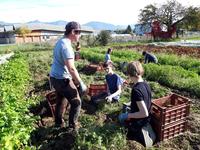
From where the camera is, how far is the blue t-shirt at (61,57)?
5160mm

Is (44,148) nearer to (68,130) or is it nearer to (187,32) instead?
(68,130)

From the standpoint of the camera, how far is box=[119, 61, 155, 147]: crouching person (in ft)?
15.3

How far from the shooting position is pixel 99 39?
4081cm

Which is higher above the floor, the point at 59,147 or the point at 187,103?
the point at 187,103

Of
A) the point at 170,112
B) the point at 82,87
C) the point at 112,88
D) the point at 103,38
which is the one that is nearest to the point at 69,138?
the point at 82,87

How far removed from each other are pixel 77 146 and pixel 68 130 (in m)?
0.76

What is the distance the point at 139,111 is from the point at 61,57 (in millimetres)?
1576

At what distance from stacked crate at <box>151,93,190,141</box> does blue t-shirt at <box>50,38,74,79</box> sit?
1542 mm

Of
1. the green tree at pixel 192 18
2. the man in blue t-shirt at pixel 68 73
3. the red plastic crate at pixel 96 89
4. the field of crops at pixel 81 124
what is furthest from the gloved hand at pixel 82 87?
the green tree at pixel 192 18

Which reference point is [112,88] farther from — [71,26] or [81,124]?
[71,26]

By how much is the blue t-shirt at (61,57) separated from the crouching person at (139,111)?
107 centimetres

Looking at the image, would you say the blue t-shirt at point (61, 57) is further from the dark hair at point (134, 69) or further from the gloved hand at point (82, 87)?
the dark hair at point (134, 69)

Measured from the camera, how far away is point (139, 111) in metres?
4.73

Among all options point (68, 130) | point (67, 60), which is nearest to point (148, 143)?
point (68, 130)
